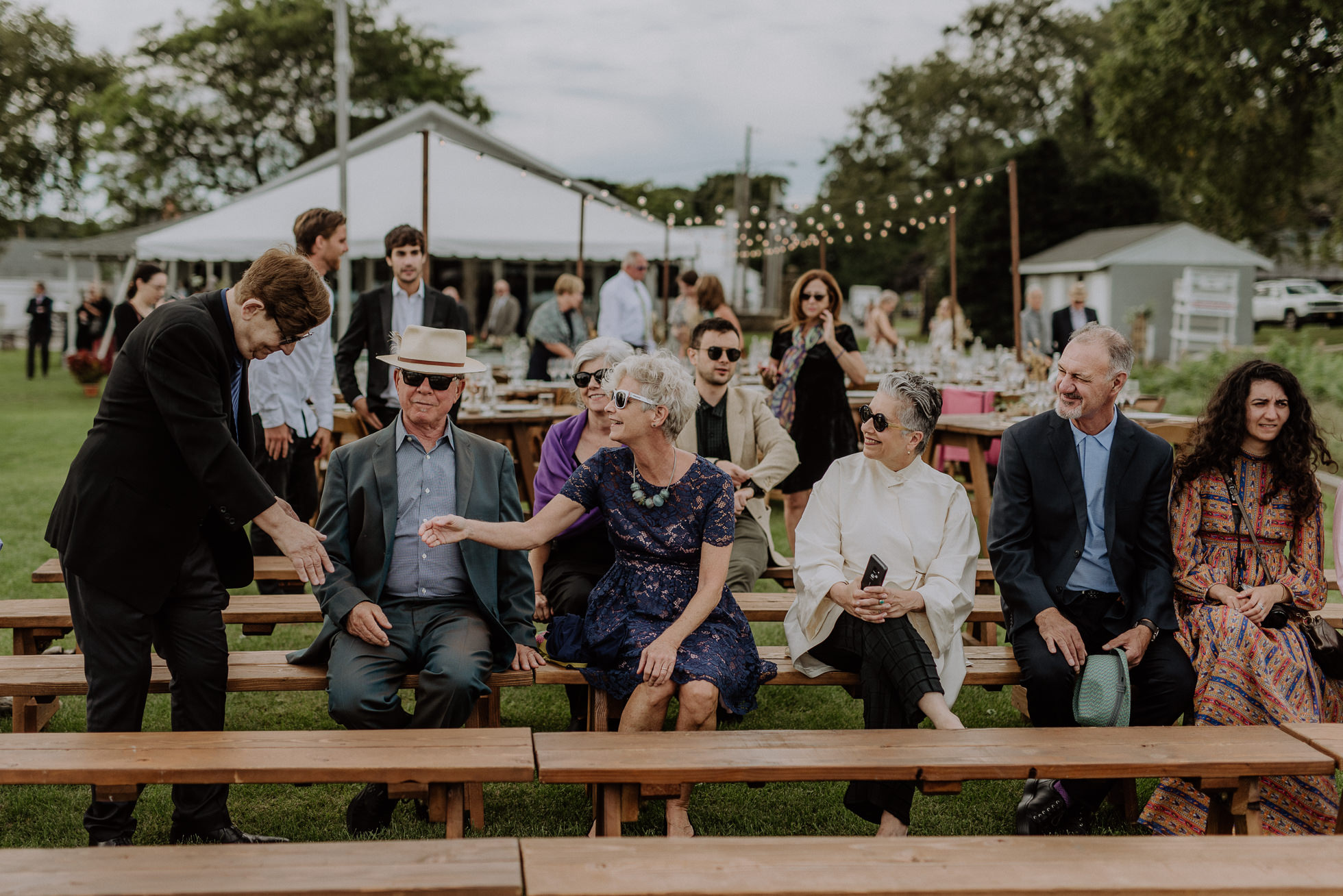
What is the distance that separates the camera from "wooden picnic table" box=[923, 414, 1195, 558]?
709 centimetres

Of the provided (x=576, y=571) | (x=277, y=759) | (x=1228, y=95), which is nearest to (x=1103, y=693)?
(x=576, y=571)

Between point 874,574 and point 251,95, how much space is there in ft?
119

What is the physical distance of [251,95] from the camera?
35.5m

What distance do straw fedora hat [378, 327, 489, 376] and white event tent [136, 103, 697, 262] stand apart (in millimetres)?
16531

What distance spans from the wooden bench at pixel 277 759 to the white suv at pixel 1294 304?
1529 inches

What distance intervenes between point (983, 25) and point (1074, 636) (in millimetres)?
44810

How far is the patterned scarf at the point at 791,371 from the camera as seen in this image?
22.6ft

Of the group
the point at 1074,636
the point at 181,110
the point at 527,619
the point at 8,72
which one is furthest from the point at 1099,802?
the point at 8,72

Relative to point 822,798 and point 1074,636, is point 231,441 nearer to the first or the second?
point 822,798

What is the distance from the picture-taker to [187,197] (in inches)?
1486

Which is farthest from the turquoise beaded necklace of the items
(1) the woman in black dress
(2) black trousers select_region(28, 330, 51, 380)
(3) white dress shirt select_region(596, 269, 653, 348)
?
(2) black trousers select_region(28, 330, 51, 380)

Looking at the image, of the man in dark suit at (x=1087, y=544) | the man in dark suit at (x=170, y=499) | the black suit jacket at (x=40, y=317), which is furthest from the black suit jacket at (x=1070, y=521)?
the black suit jacket at (x=40, y=317)

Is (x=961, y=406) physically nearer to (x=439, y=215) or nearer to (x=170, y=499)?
(x=170, y=499)

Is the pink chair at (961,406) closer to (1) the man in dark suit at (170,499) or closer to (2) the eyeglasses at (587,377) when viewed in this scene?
(2) the eyeglasses at (587,377)
